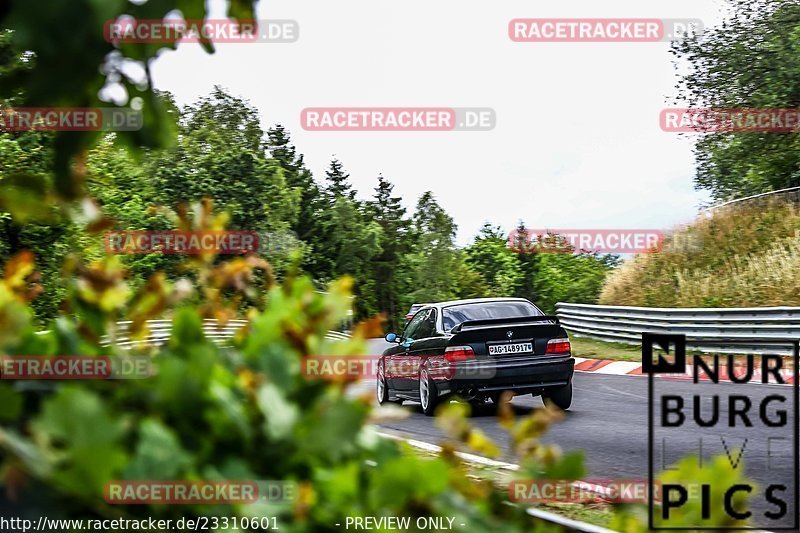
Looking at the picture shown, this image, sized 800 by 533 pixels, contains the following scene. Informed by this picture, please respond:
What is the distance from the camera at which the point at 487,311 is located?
1266 centimetres

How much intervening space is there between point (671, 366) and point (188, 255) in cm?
121

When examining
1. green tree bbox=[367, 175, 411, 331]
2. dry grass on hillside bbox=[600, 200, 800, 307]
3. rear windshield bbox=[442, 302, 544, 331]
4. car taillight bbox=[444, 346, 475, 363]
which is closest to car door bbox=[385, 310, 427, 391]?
rear windshield bbox=[442, 302, 544, 331]

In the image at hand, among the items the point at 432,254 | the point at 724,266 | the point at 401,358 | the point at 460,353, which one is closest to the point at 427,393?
the point at 460,353

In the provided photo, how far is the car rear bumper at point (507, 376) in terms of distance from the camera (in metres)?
11.7

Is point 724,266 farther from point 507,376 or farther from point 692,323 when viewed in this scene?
point 507,376

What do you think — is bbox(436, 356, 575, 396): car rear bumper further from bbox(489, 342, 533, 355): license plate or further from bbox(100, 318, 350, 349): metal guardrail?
bbox(100, 318, 350, 349): metal guardrail

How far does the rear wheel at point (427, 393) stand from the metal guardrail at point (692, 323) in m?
5.80

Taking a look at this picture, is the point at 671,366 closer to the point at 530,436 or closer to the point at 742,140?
the point at 530,436

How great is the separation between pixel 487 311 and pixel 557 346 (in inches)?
46.1

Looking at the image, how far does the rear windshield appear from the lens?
40.7 ft

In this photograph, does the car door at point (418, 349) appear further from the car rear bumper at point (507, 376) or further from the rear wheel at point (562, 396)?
the rear wheel at point (562, 396)

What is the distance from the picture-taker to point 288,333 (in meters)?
1.52

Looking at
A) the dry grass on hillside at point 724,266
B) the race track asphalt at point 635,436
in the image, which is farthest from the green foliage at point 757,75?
the race track asphalt at point 635,436

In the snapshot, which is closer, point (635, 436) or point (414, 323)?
point (635, 436)
